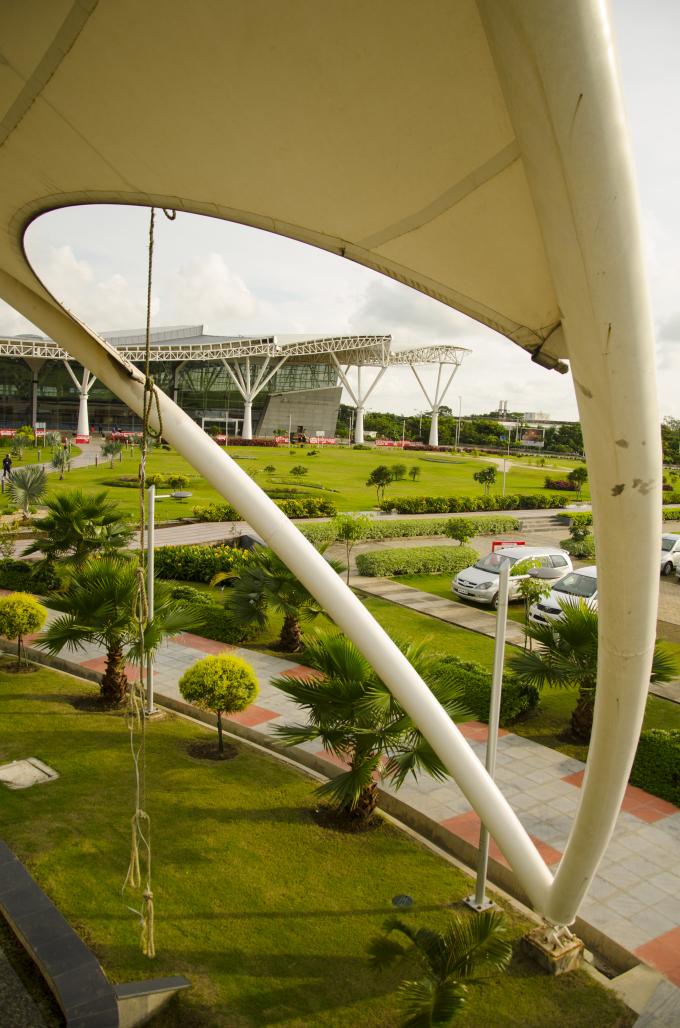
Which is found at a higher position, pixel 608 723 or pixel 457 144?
pixel 457 144

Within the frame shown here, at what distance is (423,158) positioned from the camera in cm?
328

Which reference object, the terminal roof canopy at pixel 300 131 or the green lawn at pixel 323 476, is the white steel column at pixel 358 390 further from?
the terminal roof canopy at pixel 300 131

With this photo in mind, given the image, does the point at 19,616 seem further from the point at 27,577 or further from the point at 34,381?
the point at 34,381

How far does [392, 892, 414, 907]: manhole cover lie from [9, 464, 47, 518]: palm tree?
20342mm

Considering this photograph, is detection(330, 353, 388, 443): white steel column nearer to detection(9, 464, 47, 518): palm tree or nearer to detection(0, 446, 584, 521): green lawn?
detection(0, 446, 584, 521): green lawn

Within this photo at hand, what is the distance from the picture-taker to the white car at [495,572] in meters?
18.4

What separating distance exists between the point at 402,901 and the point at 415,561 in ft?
49.5

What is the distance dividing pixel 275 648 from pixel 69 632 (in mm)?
5355

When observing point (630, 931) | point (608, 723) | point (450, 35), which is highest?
point (450, 35)

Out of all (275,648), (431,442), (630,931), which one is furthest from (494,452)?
(630,931)

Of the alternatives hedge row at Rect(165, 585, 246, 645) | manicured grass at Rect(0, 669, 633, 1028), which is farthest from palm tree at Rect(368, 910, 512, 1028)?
hedge row at Rect(165, 585, 246, 645)

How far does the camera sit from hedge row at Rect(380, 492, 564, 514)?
3534 centimetres

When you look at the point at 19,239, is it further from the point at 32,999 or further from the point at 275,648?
the point at 275,648

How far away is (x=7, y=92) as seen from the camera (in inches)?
130
